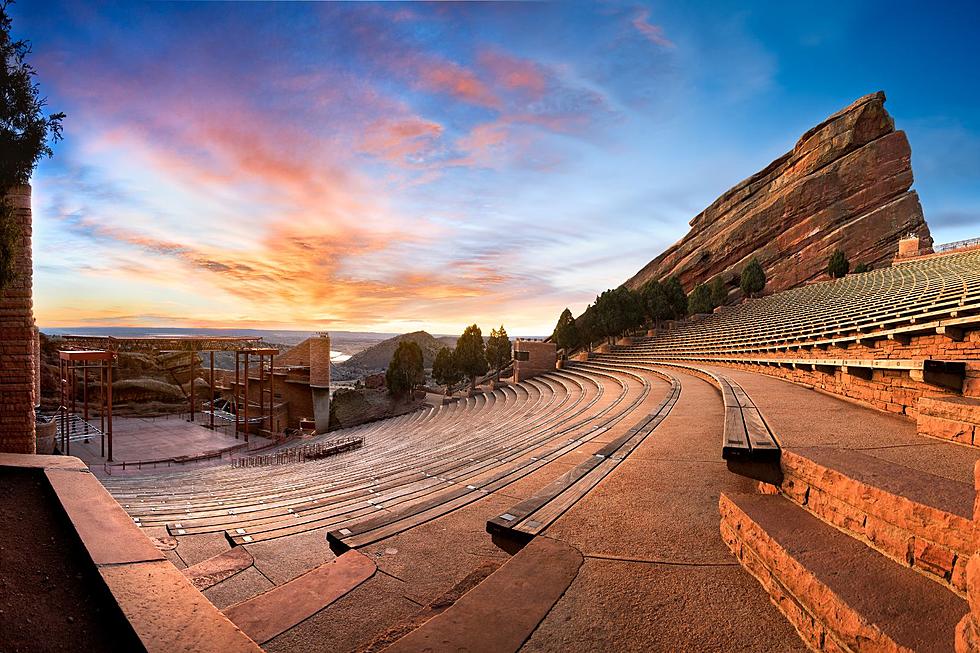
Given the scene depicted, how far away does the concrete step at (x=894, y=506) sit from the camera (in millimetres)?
2105

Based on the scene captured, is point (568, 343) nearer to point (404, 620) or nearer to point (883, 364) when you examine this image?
point (883, 364)

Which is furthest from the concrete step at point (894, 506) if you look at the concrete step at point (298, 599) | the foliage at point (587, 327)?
the foliage at point (587, 327)

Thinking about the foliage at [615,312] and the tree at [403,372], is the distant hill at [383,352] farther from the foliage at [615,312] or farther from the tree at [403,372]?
the foliage at [615,312]

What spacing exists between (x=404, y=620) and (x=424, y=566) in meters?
0.73

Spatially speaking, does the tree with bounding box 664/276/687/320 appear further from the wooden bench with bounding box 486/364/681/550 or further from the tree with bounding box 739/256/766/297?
the wooden bench with bounding box 486/364/681/550

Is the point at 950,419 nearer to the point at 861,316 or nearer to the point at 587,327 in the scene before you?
the point at 861,316

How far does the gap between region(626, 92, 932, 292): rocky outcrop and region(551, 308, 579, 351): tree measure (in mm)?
29295

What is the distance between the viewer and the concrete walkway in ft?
6.87

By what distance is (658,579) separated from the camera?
2590 millimetres

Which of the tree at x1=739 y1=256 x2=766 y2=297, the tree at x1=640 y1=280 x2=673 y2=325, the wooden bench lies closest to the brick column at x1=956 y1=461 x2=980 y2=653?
the wooden bench

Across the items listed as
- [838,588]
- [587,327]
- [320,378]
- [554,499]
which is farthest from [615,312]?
[838,588]

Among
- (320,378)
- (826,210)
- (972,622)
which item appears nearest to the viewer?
(972,622)

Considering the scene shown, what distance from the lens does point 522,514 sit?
3.45m

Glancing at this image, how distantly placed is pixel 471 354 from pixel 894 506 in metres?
38.2
